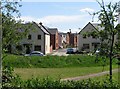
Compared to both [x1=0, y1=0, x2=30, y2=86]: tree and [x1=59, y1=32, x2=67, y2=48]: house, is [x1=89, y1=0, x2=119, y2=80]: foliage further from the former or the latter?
[x1=59, y1=32, x2=67, y2=48]: house

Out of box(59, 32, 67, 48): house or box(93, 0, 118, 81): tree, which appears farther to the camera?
box(59, 32, 67, 48): house

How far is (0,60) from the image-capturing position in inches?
420

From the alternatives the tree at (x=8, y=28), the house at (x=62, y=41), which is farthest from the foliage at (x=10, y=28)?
the house at (x=62, y=41)

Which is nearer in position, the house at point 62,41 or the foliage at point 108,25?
the foliage at point 108,25

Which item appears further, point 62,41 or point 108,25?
point 62,41

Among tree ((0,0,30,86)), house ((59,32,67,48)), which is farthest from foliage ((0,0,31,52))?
house ((59,32,67,48))

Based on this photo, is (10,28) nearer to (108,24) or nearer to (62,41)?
(108,24)

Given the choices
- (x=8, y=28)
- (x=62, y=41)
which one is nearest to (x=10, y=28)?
(x=8, y=28)

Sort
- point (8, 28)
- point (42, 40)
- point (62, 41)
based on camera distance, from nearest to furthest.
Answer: point (8, 28) < point (42, 40) < point (62, 41)

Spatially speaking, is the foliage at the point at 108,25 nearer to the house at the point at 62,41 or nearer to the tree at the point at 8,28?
the tree at the point at 8,28

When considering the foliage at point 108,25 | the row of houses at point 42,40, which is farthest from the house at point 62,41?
the foliage at point 108,25

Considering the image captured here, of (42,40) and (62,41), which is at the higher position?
(42,40)

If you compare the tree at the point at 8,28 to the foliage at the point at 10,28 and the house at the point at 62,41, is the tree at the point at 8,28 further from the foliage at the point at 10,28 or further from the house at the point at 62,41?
the house at the point at 62,41

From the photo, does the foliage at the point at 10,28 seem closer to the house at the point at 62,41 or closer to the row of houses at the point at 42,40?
the row of houses at the point at 42,40
